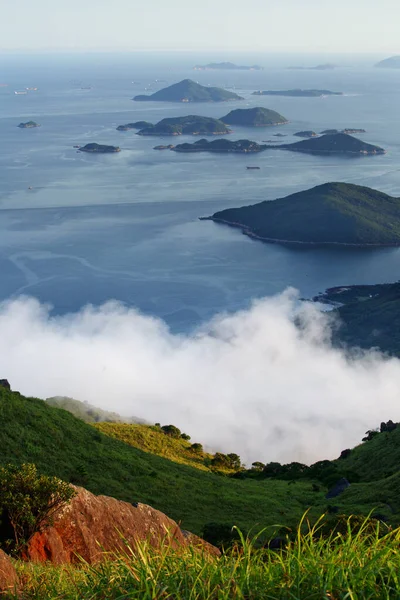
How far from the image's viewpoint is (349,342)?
88.5 meters

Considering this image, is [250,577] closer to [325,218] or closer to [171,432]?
[171,432]

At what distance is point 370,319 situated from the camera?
303 ft

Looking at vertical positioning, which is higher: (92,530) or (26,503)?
(26,503)

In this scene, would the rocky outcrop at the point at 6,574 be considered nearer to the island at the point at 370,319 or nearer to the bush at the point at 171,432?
the bush at the point at 171,432

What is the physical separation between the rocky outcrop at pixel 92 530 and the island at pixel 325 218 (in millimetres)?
118034

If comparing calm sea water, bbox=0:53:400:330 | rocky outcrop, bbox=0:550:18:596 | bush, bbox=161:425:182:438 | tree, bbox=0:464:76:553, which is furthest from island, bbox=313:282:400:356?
rocky outcrop, bbox=0:550:18:596

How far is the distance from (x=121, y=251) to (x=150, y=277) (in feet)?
45.3

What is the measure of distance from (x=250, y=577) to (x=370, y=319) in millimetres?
87359

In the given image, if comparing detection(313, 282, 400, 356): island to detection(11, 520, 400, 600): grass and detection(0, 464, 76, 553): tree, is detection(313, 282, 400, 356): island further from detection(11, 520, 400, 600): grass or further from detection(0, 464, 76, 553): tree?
detection(11, 520, 400, 600): grass

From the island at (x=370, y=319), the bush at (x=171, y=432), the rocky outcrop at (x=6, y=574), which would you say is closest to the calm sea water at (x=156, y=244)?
the island at (x=370, y=319)

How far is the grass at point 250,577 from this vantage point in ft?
22.2

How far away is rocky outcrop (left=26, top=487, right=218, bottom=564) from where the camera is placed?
15516mm

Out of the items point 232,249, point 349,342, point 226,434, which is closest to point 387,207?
point 232,249

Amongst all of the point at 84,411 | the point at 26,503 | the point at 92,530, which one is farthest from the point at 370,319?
the point at 26,503
